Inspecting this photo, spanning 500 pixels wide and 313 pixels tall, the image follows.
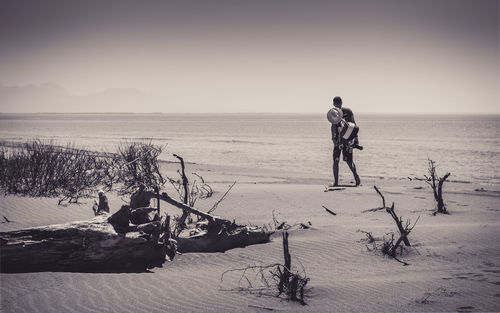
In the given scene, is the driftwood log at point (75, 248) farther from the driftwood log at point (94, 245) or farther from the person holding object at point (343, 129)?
the person holding object at point (343, 129)

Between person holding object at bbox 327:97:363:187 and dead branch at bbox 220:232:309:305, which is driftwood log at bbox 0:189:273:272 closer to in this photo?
dead branch at bbox 220:232:309:305

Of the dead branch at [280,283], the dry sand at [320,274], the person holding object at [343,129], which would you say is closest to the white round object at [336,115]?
the person holding object at [343,129]

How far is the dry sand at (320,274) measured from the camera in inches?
146

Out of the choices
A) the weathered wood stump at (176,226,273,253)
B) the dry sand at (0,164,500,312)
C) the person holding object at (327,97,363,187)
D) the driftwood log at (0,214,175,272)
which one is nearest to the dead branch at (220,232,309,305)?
the dry sand at (0,164,500,312)

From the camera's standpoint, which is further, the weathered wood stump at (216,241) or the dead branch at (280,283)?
the weathered wood stump at (216,241)

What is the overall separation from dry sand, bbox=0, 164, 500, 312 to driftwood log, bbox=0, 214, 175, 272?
0.38 feet

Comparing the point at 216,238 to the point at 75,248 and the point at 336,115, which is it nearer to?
the point at 75,248

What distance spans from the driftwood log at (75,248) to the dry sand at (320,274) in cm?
11

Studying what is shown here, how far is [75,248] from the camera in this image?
4.20m

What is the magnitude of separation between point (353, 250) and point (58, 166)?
6509mm

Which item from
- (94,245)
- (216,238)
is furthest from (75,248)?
(216,238)

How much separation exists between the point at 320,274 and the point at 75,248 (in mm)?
2680

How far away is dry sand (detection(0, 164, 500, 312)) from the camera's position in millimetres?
3697

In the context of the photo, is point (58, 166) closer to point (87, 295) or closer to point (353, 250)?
point (87, 295)
